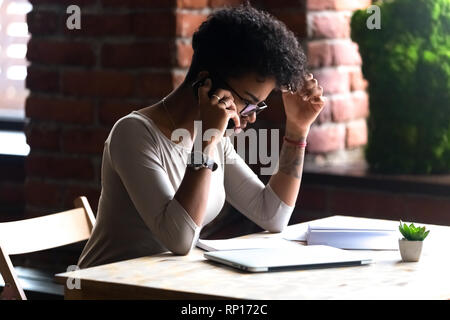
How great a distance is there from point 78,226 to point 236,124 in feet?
1.73

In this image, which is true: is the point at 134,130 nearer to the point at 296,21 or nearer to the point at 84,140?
the point at 84,140

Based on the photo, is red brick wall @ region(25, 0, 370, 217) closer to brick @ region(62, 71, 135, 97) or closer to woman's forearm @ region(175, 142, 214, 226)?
brick @ region(62, 71, 135, 97)

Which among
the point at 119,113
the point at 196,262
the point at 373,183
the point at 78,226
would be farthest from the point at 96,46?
the point at 196,262

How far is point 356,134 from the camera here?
3.35 meters

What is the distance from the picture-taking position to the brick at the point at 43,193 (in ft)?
10.1

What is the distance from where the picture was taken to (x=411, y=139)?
3031 millimetres

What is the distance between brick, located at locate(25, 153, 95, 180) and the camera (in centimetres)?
303

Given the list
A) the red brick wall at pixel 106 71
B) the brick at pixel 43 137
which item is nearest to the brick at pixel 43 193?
the red brick wall at pixel 106 71

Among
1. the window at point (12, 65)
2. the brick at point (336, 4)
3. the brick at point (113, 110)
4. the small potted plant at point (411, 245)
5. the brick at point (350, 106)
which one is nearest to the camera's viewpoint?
the small potted plant at point (411, 245)

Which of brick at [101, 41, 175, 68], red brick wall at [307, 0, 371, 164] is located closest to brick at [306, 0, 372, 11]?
Result: red brick wall at [307, 0, 371, 164]

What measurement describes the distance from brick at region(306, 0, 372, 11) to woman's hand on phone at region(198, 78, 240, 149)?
36.9 inches

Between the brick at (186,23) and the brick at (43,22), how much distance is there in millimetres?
427

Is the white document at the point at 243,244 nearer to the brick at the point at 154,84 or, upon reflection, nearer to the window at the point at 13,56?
the brick at the point at 154,84

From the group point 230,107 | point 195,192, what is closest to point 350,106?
point 230,107
